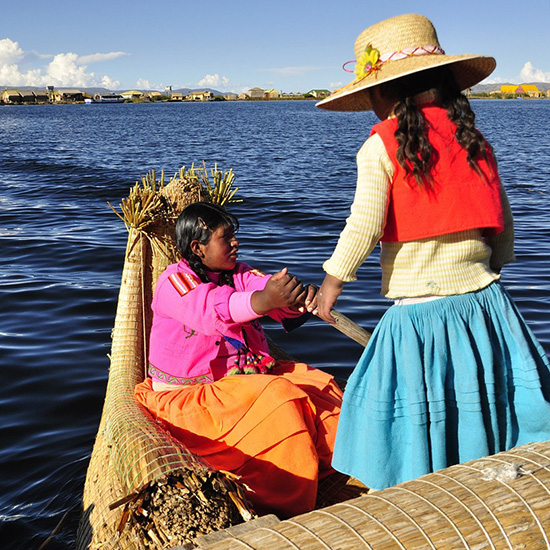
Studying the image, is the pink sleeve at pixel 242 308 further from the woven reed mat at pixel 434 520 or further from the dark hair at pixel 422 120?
the woven reed mat at pixel 434 520

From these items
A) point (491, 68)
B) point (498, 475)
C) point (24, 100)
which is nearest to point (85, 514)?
point (498, 475)

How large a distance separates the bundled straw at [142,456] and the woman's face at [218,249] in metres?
0.73

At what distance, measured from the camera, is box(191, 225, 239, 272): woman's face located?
10.5 ft

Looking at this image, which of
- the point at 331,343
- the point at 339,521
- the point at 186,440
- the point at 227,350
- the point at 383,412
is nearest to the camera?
the point at 339,521

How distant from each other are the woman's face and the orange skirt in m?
0.54

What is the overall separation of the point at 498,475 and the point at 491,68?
4.42 ft

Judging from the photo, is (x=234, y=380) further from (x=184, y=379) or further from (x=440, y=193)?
(x=440, y=193)

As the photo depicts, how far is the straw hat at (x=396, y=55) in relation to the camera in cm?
215

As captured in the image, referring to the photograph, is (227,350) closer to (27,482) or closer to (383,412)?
(383,412)

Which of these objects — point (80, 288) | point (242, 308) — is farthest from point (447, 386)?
point (80, 288)

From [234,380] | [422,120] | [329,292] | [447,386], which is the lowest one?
[234,380]

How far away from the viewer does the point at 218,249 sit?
10.5 ft

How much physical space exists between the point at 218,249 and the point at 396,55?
1.30m

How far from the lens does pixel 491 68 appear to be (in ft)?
7.90
